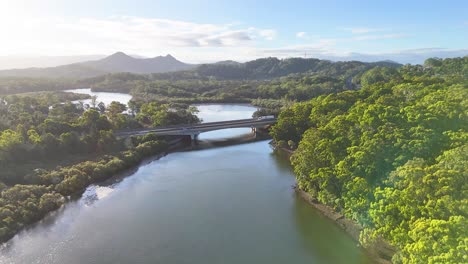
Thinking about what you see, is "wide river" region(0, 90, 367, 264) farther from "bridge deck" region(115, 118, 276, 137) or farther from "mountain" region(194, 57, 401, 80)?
"mountain" region(194, 57, 401, 80)

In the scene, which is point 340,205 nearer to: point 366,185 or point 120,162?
point 366,185

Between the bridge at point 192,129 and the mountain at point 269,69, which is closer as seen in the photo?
the bridge at point 192,129

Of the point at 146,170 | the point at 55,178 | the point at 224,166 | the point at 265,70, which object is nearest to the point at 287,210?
the point at 224,166

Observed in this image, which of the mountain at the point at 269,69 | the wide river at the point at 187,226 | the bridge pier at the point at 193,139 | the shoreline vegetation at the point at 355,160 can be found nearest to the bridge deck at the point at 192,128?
the bridge pier at the point at 193,139

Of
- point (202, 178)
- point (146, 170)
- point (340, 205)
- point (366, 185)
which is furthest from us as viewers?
point (146, 170)

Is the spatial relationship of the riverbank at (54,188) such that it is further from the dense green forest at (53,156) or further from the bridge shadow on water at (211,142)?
the bridge shadow on water at (211,142)

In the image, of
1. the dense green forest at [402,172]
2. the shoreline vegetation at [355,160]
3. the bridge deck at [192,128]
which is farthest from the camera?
the bridge deck at [192,128]
